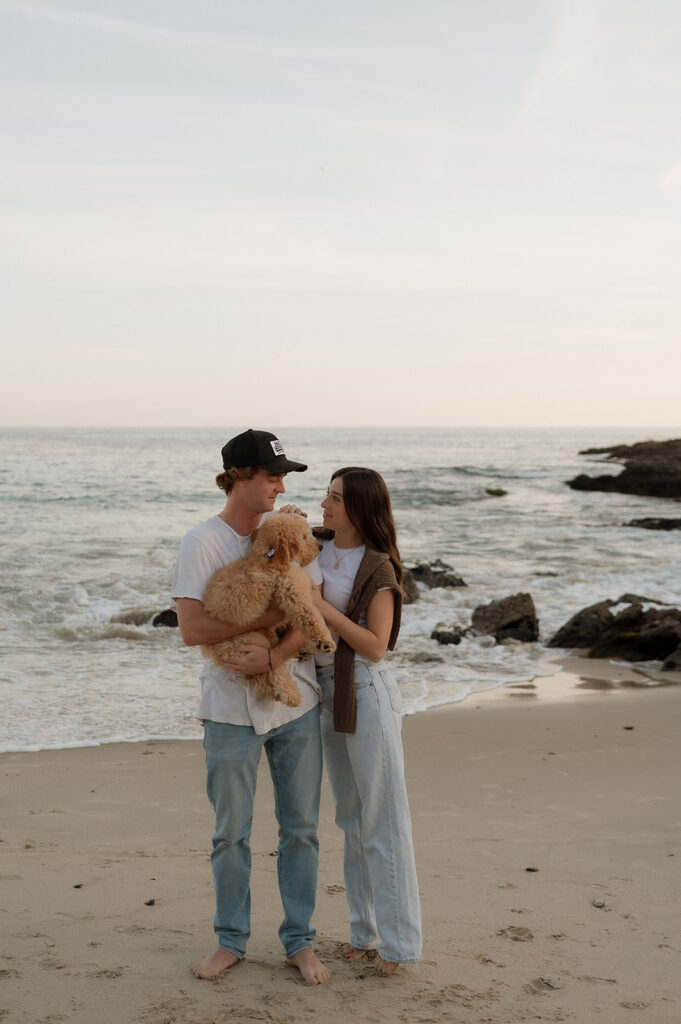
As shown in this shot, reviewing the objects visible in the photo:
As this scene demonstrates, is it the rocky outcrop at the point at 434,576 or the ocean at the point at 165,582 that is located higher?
the rocky outcrop at the point at 434,576

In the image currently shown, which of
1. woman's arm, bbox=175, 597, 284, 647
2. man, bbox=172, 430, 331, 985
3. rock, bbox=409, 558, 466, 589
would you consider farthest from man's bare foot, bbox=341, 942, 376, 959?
rock, bbox=409, 558, 466, 589

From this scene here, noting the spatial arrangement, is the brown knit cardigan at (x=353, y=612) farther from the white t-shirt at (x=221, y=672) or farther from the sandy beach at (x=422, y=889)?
the sandy beach at (x=422, y=889)

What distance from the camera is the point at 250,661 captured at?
3180mm

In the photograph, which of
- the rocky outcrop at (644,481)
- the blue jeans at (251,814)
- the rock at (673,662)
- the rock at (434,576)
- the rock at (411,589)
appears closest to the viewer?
the blue jeans at (251,814)

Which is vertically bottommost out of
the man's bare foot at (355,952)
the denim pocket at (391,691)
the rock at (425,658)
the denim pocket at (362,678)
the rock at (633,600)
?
the rock at (425,658)

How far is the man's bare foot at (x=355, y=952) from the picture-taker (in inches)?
140

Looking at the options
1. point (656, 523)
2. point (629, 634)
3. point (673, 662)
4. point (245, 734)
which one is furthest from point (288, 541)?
point (656, 523)

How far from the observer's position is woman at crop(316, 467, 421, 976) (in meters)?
3.37

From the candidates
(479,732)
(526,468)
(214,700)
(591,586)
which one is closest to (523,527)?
(591,586)

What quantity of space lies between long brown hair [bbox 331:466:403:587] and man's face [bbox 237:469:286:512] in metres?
0.29

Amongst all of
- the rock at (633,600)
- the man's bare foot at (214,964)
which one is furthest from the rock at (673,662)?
the man's bare foot at (214,964)

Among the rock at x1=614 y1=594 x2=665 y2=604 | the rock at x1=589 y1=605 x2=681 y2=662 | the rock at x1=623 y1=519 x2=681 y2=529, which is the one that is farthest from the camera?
the rock at x1=623 y1=519 x2=681 y2=529

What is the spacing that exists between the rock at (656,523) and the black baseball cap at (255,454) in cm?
2432

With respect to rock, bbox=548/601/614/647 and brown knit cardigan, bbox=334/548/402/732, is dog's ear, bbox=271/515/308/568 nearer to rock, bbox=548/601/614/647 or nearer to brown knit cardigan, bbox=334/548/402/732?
brown knit cardigan, bbox=334/548/402/732
